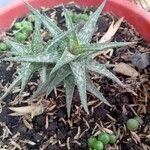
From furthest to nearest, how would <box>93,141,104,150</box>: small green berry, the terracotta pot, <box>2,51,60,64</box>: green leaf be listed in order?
the terracotta pot < <box>93,141,104,150</box>: small green berry < <box>2,51,60,64</box>: green leaf

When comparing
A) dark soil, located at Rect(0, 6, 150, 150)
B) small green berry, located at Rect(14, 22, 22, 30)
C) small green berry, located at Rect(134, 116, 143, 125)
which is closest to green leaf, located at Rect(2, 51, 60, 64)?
dark soil, located at Rect(0, 6, 150, 150)

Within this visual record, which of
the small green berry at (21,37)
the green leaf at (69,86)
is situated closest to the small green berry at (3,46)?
the small green berry at (21,37)

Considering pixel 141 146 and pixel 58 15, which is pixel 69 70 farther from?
pixel 58 15

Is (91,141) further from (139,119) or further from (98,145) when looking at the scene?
(139,119)

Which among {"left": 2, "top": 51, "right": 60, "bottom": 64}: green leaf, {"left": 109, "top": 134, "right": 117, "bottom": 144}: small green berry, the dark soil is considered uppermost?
{"left": 2, "top": 51, "right": 60, "bottom": 64}: green leaf

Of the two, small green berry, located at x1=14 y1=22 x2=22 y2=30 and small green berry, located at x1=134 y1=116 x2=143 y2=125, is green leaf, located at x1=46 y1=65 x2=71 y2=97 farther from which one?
small green berry, located at x1=14 y1=22 x2=22 y2=30

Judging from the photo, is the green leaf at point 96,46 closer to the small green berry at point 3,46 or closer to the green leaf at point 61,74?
the green leaf at point 61,74

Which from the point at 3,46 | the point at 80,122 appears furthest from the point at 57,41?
the point at 3,46
